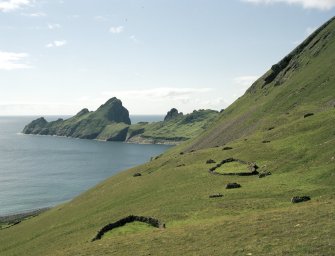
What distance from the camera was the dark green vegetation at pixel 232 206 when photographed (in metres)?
29.1

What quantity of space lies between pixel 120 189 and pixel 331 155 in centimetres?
3982

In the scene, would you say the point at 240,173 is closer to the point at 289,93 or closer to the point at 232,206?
the point at 232,206

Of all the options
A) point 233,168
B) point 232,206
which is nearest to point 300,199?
point 232,206

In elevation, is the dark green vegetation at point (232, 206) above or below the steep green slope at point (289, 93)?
below

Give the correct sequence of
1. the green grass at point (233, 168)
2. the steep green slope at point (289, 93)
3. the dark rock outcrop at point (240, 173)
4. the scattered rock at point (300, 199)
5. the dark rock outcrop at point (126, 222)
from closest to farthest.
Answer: the scattered rock at point (300, 199) < the dark rock outcrop at point (126, 222) < the dark rock outcrop at point (240, 173) < the green grass at point (233, 168) < the steep green slope at point (289, 93)

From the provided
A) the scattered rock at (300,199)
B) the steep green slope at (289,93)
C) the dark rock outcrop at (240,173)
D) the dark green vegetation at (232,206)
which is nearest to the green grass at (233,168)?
the dark rock outcrop at (240,173)

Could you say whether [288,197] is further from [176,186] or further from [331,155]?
[176,186]

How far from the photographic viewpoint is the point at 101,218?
5656 cm

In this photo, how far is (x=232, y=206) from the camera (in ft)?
137

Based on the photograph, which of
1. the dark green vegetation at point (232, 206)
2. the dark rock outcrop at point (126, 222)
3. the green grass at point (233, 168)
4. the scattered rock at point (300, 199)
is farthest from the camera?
the green grass at point (233, 168)

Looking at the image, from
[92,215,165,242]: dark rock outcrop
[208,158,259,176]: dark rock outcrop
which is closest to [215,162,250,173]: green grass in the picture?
[208,158,259,176]: dark rock outcrop

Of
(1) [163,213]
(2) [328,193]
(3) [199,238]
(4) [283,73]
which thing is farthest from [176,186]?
(4) [283,73]

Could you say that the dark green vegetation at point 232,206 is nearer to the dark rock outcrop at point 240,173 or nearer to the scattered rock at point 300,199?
the scattered rock at point 300,199

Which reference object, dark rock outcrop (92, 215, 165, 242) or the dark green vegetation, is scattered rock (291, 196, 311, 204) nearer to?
the dark green vegetation
